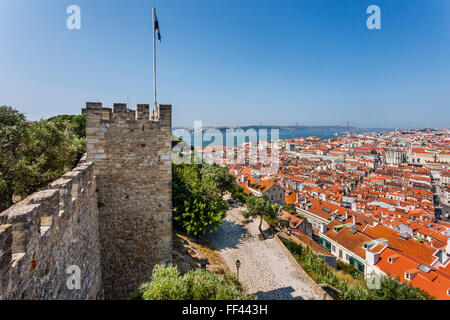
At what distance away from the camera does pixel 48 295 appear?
314 cm

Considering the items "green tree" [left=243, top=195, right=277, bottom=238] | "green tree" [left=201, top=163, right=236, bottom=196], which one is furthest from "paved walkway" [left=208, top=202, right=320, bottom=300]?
"green tree" [left=201, top=163, right=236, bottom=196]

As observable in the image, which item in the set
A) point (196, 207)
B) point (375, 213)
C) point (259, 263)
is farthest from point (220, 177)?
point (375, 213)

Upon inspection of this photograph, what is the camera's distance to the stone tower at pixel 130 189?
580 centimetres

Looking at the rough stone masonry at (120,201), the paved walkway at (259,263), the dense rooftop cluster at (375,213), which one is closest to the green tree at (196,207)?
the paved walkway at (259,263)

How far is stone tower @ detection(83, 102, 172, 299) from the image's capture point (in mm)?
5805

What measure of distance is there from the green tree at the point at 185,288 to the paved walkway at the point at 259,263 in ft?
11.8

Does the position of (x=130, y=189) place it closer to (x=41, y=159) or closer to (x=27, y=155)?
(x=41, y=159)

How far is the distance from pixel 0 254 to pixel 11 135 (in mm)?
6665

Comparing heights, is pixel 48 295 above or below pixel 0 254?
below

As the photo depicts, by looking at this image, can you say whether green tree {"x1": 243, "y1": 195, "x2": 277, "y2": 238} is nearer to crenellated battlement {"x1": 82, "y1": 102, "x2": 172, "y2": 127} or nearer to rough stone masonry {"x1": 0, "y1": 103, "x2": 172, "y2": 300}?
rough stone masonry {"x1": 0, "y1": 103, "x2": 172, "y2": 300}

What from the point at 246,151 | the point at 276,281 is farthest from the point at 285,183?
the point at 276,281

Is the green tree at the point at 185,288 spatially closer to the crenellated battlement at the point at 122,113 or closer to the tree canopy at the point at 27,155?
the crenellated battlement at the point at 122,113
